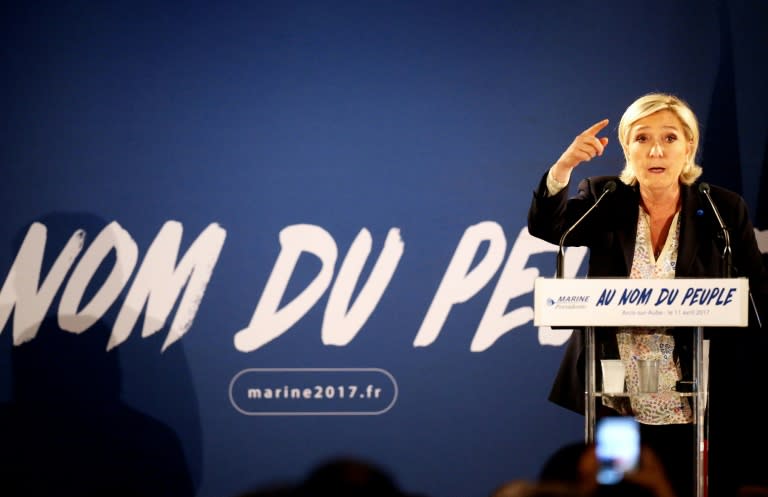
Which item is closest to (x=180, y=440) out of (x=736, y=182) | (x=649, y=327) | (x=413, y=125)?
(x=413, y=125)

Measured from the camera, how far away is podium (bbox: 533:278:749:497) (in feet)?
10.4

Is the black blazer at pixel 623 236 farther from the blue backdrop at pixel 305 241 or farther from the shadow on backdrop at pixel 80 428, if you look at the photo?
the shadow on backdrop at pixel 80 428

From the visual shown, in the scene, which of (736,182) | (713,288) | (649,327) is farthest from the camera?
(736,182)

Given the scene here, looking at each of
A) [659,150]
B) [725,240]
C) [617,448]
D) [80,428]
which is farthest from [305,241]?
→ [617,448]

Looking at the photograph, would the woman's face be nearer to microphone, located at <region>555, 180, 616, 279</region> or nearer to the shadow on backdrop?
microphone, located at <region>555, 180, 616, 279</region>

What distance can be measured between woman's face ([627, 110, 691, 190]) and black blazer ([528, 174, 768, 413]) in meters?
0.07

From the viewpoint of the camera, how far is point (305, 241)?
15.4 feet

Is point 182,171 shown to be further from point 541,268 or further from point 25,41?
point 541,268

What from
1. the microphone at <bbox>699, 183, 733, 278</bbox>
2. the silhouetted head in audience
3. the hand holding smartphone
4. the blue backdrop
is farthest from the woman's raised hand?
the silhouetted head in audience

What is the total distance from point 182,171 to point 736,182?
2.49m

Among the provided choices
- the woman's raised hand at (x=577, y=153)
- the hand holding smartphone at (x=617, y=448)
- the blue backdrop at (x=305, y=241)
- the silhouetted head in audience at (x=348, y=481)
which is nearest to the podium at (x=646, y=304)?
the woman's raised hand at (x=577, y=153)

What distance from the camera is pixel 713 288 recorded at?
3.16m

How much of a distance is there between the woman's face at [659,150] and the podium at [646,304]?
0.45m

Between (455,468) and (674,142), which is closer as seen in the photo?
(674,142)
